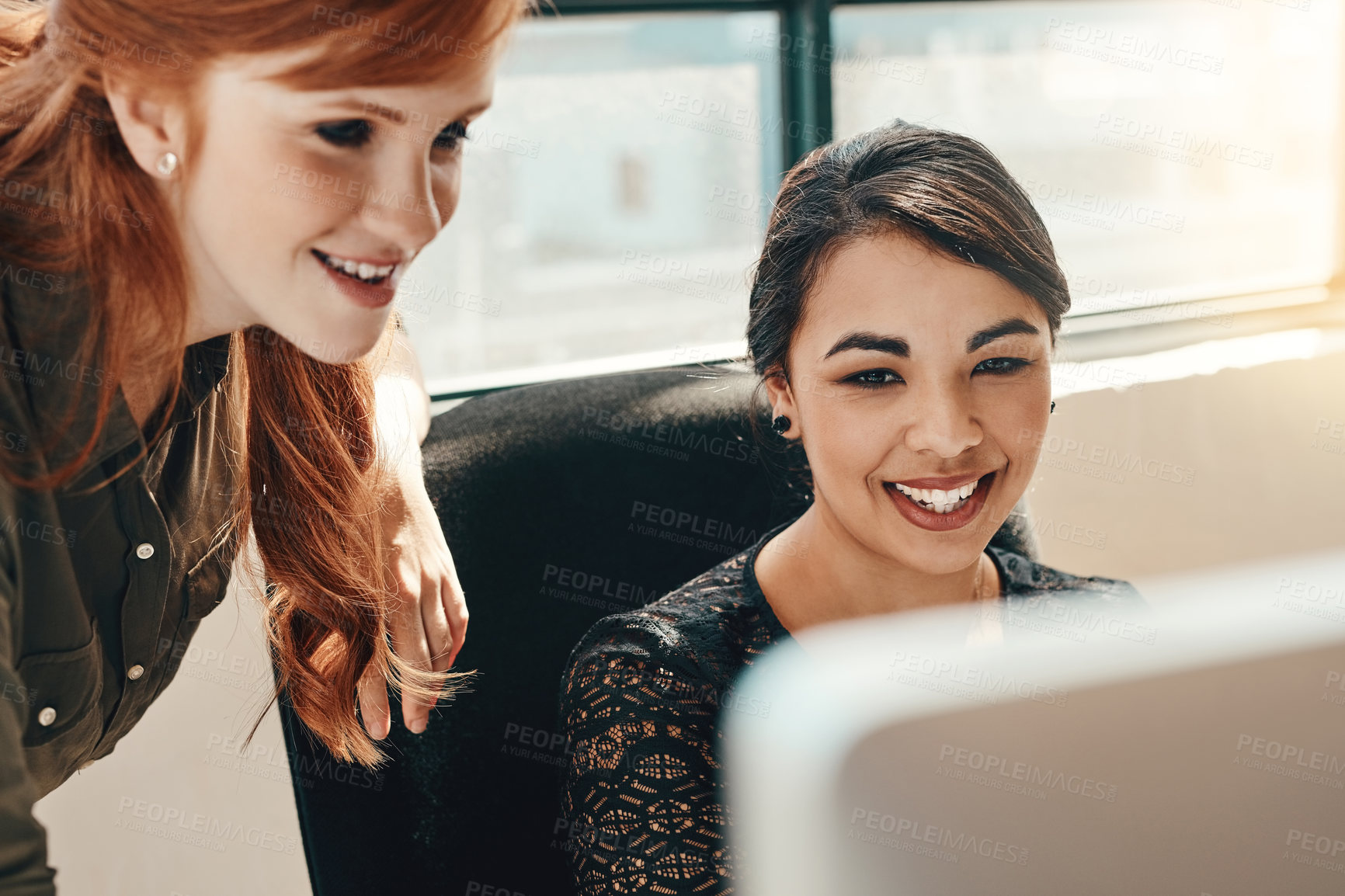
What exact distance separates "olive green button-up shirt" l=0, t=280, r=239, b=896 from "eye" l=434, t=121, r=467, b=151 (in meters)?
0.25

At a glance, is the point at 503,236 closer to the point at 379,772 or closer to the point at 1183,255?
the point at 379,772

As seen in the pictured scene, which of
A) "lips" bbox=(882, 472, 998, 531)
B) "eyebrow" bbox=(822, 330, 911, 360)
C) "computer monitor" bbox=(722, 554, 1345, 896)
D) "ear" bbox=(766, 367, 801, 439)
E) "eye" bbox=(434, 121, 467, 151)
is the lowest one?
"lips" bbox=(882, 472, 998, 531)

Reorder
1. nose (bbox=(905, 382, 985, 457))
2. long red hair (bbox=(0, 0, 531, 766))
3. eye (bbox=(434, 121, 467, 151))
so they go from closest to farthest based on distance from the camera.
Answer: long red hair (bbox=(0, 0, 531, 766)) → eye (bbox=(434, 121, 467, 151)) → nose (bbox=(905, 382, 985, 457))

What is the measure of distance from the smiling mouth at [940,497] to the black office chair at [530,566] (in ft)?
0.99

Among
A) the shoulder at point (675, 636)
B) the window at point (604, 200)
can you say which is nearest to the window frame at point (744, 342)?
the window at point (604, 200)

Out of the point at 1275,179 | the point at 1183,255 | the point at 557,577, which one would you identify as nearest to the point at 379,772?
the point at 557,577

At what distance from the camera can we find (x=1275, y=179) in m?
2.67

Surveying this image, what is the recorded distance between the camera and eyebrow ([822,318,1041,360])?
0.99 meters

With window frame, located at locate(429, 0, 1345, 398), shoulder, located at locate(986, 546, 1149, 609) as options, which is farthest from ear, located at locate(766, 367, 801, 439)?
window frame, located at locate(429, 0, 1345, 398)

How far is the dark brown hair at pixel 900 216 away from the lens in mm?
1022

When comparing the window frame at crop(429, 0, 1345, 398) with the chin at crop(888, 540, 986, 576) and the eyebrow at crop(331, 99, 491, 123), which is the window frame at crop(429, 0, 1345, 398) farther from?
the eyebrow at crop(331, 99, 491, 123)

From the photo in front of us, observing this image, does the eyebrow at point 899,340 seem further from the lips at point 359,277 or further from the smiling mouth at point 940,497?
the lips at point 359,277

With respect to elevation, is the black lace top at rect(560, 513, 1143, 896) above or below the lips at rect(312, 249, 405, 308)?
below

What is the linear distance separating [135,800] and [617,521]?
78 cm
